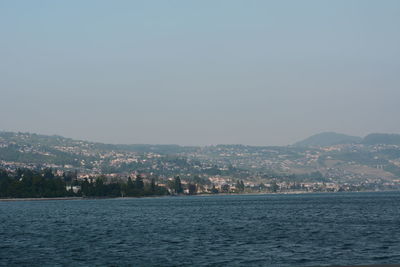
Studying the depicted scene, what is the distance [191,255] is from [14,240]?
24.6 m

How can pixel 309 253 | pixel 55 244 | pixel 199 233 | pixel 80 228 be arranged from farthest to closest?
pixel 80 228
pixel 199 233
pixel 55 244
pixel 309 253

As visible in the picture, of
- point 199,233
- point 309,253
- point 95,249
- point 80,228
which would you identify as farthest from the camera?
point 80,228

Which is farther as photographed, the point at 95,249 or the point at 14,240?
the point at 14,240

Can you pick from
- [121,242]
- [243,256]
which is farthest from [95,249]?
[243,256]

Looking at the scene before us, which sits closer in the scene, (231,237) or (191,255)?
(191,255)

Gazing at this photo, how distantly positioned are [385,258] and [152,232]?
110 ft

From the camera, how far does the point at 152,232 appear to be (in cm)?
7525

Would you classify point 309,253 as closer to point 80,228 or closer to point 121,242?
point 121,242

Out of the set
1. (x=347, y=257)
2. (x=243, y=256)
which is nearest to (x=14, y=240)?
(x=243, y=256)

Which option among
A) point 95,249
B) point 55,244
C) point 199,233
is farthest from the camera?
point 199,233

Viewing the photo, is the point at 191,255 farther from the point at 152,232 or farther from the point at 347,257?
the point at 152,232

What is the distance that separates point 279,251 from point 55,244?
2172 cm

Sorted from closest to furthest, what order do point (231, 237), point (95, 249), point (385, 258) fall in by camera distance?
1. point (385, 258)
2. point (95, 249)
3. point (231, 237)

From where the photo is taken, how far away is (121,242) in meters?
63.1
